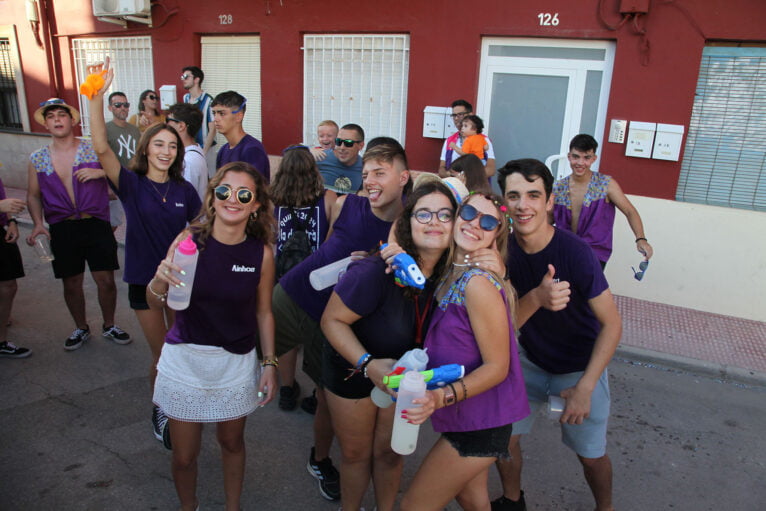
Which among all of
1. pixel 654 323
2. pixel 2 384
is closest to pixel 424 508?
pixel 2 384

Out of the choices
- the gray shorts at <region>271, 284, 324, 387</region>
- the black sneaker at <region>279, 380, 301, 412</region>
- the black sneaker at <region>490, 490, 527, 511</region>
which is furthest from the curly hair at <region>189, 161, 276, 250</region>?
the black sneaker at <region>490, 490, 527, 511</region>

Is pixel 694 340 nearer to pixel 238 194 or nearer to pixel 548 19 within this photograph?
pixel 548 19

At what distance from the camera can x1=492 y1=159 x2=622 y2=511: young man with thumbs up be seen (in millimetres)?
2602

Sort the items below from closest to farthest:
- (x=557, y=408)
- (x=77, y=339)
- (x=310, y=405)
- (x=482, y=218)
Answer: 1. (x=482, y=218)
2. (x=557, y=408)
3. (x=310, y=405)
4. (x=77, y=339)

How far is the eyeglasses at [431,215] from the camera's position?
7.77 feet

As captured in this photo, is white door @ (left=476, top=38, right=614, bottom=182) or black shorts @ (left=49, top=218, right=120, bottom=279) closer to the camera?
black shorts @ (left=49, top=218, right=120, bottom=279)

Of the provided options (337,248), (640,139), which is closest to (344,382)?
(337,248)

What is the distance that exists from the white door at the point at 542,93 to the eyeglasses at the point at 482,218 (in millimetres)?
5028

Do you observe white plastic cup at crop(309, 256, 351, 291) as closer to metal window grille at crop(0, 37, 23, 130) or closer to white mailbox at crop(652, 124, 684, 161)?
white mailbox at crop(652, 124, 684, 161)

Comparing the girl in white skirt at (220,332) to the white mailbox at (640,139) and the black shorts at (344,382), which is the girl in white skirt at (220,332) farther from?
the white mailbox at (640,139)

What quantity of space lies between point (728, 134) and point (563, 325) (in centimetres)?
485

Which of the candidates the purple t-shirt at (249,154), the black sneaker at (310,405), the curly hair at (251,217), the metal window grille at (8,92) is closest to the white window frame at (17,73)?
the metal window grille at (8,92)

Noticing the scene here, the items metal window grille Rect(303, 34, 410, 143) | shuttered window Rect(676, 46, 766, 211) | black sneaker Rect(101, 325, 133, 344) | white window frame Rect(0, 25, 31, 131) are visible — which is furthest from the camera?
white window frame Rect(0, 25, 31, 131)

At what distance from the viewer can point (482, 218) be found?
2275 millimetres
